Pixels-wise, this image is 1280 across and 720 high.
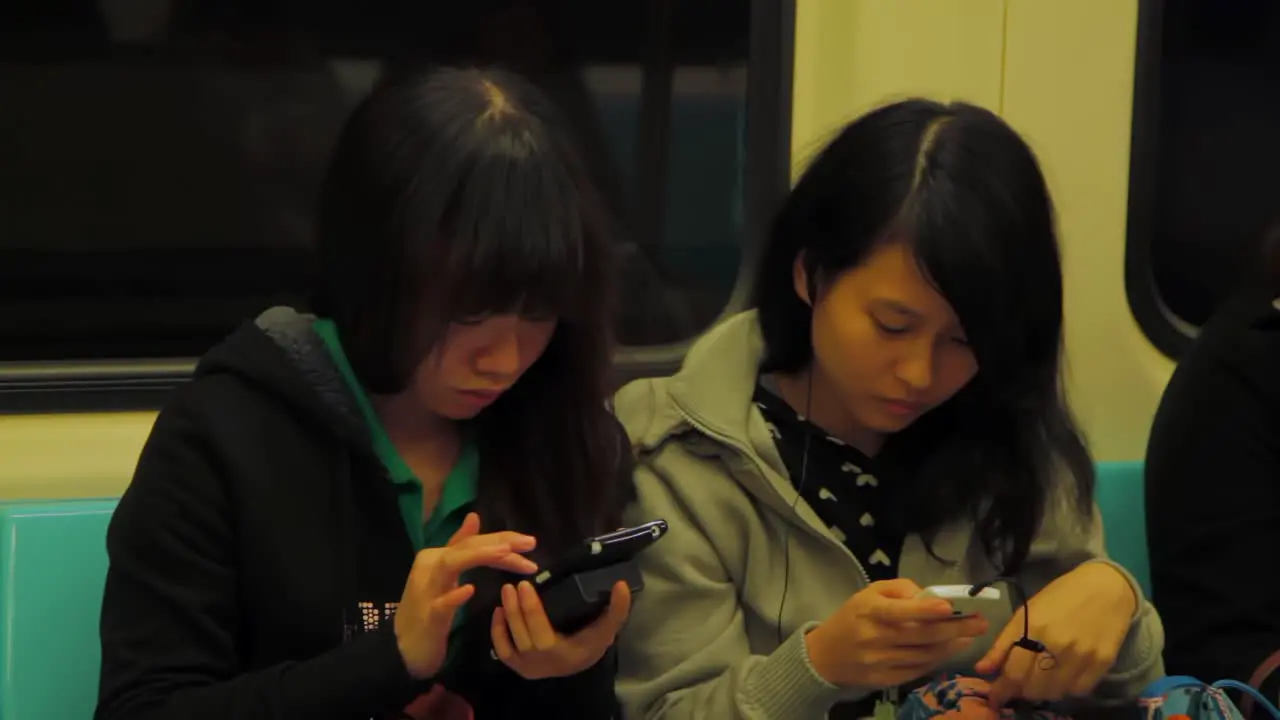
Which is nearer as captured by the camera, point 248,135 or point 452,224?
point 452,224

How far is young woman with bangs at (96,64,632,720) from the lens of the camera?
1.17 m

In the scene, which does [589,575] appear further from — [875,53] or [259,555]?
[875,53]

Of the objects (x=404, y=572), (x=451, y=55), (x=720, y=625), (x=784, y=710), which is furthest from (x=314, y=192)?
(x=784, y=710)

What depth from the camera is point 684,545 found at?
1.42 m

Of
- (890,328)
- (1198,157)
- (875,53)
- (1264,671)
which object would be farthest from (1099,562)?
(1198,157)

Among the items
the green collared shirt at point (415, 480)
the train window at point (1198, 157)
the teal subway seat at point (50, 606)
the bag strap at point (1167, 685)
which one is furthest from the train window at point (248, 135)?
the bag strap at point (1167, 685)

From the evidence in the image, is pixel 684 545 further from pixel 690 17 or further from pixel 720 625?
pixel 690 17

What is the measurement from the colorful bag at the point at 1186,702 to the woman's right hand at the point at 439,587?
2.07ft

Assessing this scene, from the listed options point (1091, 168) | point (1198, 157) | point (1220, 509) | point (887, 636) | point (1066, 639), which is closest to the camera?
point (887, 636)

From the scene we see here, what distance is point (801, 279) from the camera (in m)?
1.43

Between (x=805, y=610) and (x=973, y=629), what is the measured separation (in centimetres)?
22

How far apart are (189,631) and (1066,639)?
81 centimetres

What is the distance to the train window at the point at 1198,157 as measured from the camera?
2.12 metres

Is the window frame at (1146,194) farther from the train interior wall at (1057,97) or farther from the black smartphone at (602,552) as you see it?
the black smartphone at (602,552)
